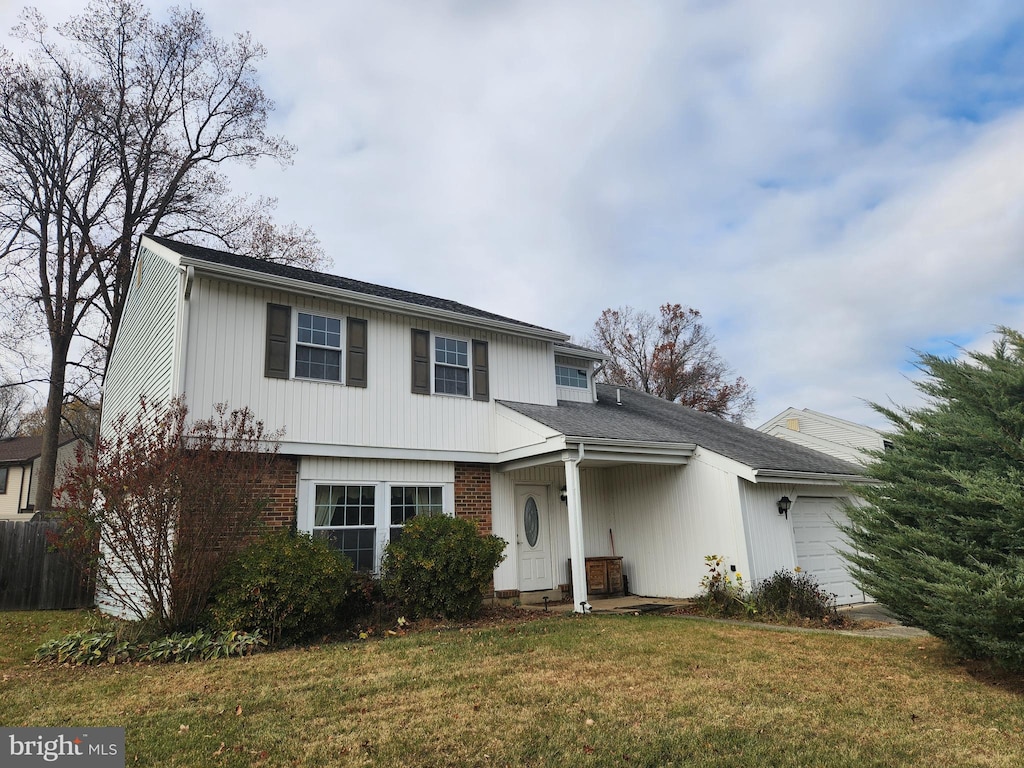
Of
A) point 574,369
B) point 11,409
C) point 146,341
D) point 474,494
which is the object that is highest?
point 11,409

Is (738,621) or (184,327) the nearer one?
(184,327)

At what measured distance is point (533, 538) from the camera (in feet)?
39.4

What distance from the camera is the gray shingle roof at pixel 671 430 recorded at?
37.1 feet

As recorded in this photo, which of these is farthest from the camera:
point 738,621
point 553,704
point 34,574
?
point 34,574

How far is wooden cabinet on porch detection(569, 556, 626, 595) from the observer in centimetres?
1219

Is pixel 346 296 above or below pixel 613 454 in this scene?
above

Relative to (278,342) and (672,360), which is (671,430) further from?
(672,360)

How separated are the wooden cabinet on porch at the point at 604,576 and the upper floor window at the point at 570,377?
420 centimetres

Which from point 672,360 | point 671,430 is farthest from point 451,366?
point 672,360

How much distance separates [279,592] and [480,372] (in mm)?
5710

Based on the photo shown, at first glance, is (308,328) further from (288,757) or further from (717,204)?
(717,204)

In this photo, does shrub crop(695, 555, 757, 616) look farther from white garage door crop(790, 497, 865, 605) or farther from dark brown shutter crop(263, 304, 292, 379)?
dark brown shutter crop(263, 304, 292, 379)

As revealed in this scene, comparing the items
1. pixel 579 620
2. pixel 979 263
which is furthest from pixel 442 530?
pixel 979 263

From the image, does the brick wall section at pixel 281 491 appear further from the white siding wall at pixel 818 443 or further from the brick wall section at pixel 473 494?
the white siding wall at pixel 818 443
